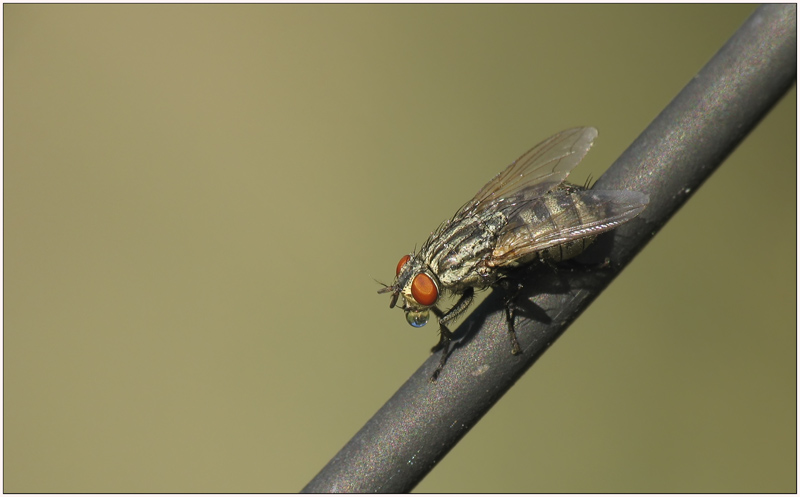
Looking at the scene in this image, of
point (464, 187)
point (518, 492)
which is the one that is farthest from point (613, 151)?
point (518, 492)

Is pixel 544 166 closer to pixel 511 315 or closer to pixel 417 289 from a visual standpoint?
pixel 417 289

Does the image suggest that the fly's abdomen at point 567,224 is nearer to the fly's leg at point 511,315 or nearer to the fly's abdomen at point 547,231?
the fly's abdomen at point 547,231

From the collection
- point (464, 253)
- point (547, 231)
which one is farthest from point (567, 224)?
point (464, 253)

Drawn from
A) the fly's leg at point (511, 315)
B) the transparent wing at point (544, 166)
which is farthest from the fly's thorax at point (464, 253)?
the fly's leg at point (511, 315)

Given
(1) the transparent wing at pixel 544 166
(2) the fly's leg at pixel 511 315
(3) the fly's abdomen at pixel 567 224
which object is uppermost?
(2) the fly's leg at pixel 511 315

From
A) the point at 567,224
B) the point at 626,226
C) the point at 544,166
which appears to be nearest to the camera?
the point at 626,226

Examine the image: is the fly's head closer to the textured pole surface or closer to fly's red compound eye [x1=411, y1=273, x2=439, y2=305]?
fly's red compound eye [x1=411, y1=273, x2=439, y2=305]

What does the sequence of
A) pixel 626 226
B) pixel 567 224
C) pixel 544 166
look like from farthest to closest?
1. pixel 544 166
2. pixel 567 224
3. pixel 626 226

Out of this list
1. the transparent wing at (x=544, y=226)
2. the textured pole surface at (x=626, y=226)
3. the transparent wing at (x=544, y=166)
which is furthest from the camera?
the transparent wing at (x=544, y=166)
